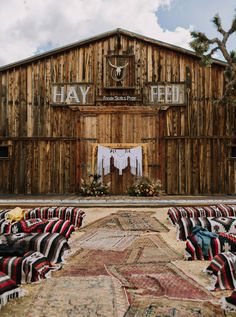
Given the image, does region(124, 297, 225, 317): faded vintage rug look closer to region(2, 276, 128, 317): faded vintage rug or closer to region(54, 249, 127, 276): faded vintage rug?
region(2, 276, 128, 317): faded vintage rug

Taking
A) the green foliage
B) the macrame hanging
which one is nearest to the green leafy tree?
the green foliage

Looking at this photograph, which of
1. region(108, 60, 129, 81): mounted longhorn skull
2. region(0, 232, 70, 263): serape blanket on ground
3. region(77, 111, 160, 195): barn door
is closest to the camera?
region(0, 232, 70, 263): serape blanket on ground

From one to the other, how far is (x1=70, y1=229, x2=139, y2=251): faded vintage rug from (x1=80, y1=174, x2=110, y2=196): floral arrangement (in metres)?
6.86

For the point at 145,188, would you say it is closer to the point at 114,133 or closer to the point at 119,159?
the point at 119,159

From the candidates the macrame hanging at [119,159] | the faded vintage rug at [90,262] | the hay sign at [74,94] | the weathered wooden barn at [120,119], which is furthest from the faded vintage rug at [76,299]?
the hay sign at [74,94]

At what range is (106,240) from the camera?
7730mm

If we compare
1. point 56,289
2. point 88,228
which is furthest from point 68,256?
point 88,228

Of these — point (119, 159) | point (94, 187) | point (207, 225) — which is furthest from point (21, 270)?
point (119, 159)

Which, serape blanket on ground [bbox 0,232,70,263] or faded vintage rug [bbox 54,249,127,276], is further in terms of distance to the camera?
serape blanket on ground [bbox 0,232,70,263]

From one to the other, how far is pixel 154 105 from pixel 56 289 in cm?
1283

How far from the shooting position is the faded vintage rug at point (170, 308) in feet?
12.6

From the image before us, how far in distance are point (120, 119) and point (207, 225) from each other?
9.62 m

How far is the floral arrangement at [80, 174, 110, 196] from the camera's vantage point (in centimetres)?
1566

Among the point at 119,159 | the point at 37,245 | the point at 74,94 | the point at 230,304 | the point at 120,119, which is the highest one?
the point at 74,94
